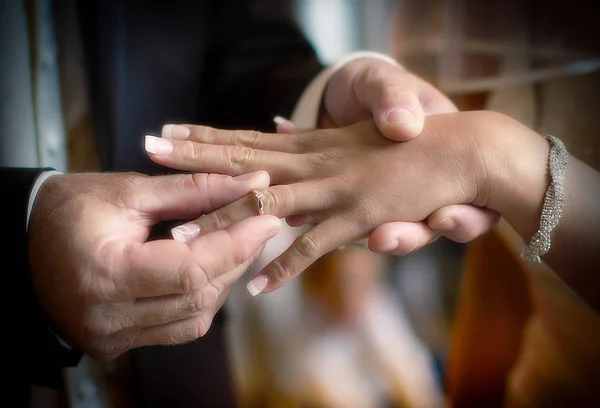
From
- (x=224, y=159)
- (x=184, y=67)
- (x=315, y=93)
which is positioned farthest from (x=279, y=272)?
(x=184, y=67)

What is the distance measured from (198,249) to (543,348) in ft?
2.00

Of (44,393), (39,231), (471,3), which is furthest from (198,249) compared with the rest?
(471,3)

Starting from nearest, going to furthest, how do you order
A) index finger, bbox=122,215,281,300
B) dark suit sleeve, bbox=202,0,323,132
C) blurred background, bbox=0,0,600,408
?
index finger, bbox=122,215,281,300 → blurred background, bbox=0,0,600,408 → dark suit sleeve, bbox=202,0,323,132

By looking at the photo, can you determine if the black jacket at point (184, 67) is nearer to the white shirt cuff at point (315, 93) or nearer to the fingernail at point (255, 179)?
the white shirt cuff at point (315, 93)

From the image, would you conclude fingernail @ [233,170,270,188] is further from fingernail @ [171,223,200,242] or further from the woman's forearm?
the woman's forearm

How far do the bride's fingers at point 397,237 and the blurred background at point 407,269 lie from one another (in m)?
0.25

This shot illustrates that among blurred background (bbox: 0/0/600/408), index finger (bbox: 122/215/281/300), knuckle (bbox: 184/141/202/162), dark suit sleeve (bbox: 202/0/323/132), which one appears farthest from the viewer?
dark suit sleeve (bbox: 202/0/323/132)

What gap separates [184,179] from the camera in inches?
16.1

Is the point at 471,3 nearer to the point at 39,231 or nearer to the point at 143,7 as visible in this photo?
the point at 143,7

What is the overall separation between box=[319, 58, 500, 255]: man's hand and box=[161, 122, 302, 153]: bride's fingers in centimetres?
10

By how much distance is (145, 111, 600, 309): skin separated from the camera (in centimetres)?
46

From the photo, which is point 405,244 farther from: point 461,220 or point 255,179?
point 255,179

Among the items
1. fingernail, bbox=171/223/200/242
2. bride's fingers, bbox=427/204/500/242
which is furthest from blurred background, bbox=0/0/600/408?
fingernail, bbox=171/223/200/242

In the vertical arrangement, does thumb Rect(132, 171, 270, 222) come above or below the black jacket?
below
